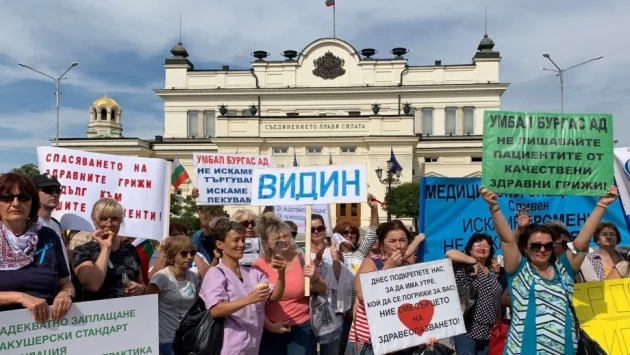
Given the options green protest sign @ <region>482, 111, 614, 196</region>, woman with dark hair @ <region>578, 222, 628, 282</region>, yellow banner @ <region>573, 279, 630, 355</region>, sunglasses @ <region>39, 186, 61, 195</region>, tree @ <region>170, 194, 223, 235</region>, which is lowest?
tree @ <region>170, 194, 223, 235</region>

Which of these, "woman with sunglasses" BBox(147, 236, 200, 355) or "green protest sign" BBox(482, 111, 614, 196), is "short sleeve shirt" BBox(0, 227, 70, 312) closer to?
"woman with sunglasses" BBox(147, 236, 200, 355)

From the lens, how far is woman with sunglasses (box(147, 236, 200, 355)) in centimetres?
492

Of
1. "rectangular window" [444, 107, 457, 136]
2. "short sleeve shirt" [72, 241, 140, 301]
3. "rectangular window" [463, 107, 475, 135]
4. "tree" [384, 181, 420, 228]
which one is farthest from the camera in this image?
"rectangular window" [444, 107, 457, 136]

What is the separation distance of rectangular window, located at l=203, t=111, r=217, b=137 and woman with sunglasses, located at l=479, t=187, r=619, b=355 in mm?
52428

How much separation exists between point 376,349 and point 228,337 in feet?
3.41

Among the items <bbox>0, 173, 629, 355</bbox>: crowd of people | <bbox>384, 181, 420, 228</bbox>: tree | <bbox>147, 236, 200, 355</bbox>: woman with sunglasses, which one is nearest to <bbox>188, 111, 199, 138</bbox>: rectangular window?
<bbox>384, 181, 420, 228</bbox>: tree

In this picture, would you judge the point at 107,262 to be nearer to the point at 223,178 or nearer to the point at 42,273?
the point at 42,273

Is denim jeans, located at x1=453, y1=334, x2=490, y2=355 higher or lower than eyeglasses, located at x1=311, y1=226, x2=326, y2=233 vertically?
lower

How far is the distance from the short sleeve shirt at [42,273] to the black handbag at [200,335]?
0.99 m

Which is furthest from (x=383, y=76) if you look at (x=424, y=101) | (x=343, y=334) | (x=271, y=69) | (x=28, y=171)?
(x=343, y=334)

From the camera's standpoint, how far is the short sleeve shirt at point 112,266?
420 centimetres

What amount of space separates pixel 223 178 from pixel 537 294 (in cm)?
599

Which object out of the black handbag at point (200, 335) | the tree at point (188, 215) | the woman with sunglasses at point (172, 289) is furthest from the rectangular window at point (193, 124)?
the black handbag at point (200, 335)

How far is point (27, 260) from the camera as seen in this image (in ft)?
10.9
